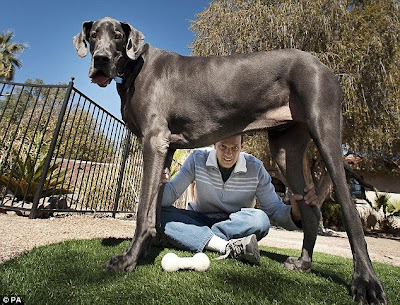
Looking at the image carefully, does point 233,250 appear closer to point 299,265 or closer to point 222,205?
point 299,265

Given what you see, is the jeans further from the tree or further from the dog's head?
the tree

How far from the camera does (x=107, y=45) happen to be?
235 centimetres

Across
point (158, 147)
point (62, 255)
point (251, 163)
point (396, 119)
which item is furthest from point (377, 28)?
point (62, 255)

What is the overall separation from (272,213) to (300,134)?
0.93 meters

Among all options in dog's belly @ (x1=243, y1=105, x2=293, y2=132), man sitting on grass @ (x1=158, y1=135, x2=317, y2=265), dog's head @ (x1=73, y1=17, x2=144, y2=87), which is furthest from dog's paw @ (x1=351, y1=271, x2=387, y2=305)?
dog's head @ (x1=73, y1=17, x2=144, y2=87)

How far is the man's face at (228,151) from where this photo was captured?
315 cm

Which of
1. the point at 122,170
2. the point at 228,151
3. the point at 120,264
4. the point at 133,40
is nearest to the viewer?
the point at 120,264

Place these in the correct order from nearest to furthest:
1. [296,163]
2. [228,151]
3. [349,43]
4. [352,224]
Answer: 1. [352,224]
2. [296,163]
3. [228,151]
4. [349,43]

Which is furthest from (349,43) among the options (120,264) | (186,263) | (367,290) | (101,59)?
(120,264)

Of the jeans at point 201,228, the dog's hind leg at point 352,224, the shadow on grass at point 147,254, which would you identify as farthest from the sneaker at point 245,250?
the dog's hind leg at point 352,224

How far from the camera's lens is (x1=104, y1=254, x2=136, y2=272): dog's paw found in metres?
1.98

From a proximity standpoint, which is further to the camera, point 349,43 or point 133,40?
point 349,43

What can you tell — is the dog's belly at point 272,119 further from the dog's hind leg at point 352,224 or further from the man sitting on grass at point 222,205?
the man sitting on grass at point 222,205

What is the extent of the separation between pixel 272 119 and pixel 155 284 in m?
1.44
